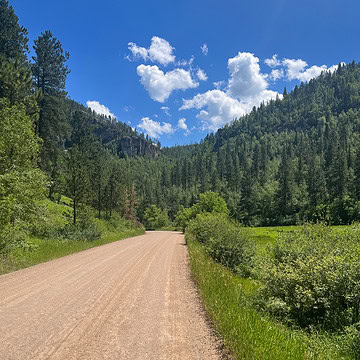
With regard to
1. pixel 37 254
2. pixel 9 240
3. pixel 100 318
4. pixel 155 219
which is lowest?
pixel 155 219

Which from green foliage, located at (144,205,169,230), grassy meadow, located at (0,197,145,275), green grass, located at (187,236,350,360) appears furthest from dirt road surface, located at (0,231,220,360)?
green foliage, located at (144,205,169,230)

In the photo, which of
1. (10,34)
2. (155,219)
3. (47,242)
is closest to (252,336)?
(47,242)

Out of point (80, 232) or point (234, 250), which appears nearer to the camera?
point (234, 250)

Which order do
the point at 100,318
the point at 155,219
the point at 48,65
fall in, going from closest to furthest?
the point at 100,318
the point at 48,65
the point at 155,219

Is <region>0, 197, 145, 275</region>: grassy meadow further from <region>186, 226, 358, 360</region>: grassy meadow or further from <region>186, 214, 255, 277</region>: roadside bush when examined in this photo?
<region>186, 214, 255, 277</region>: roadside bush

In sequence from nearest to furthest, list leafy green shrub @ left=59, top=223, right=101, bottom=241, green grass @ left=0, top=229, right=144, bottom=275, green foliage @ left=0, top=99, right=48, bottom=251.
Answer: green grass @ left=0, top=229, right=144, bottom=275 → green foliage @ left=0, top=99, right=48, bottom=251 → leafy green shrub @ left=59, top=223, right=101, bottom=241

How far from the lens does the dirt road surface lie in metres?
5.25

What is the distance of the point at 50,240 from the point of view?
2125 centimetres

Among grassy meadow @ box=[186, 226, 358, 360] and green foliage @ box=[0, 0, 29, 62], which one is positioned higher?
green foliage @ box=[0, 0, 29, 62]

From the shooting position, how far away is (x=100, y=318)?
6.92 meters

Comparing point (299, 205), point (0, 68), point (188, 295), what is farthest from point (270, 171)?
point (188, 295)

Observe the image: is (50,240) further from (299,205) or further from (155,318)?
(299,205)

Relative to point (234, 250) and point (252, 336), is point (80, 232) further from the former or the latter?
point (252, 336)

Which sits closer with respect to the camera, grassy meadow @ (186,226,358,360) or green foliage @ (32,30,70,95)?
grassy meadow @ (186,226,358,360)
